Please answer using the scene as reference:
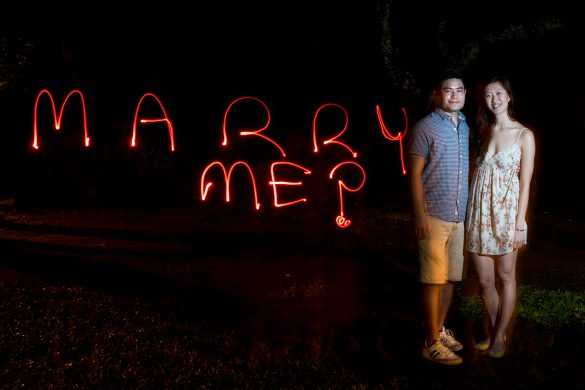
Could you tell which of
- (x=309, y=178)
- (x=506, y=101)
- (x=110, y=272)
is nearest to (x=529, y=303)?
(x=506, y=101)

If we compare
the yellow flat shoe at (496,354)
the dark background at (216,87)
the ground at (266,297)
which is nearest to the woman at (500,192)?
the yellow flat shoe at (496,354)

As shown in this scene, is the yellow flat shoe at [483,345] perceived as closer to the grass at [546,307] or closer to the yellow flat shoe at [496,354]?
the yellow flat shoe at [496,354]

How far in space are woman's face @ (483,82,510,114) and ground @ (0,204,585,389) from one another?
1.94 m

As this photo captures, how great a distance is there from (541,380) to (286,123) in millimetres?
13116

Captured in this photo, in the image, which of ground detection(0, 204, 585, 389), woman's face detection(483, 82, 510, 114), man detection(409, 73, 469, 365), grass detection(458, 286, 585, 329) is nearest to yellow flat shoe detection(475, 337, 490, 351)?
ground detection(0, 204, 585, 389)

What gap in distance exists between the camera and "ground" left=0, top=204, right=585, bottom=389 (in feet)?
13.5

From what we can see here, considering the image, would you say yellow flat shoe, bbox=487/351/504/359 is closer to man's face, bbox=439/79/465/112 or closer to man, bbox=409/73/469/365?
man, bbox=409/73/469/365

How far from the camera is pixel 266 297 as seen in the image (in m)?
6.00

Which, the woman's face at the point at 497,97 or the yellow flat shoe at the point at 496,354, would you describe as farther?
the yellow flat shoe at the point at 496,354

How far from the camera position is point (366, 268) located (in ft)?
24.1

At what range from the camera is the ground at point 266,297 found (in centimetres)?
412

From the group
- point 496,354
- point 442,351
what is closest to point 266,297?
point 442,351

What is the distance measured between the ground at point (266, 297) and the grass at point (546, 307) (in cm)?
18

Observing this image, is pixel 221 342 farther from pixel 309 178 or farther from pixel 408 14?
pixel 309 178
